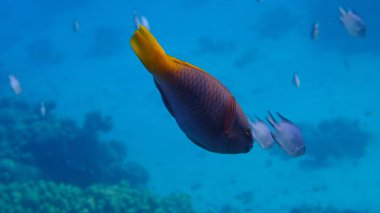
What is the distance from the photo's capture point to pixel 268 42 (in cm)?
3153

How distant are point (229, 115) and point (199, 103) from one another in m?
0.11

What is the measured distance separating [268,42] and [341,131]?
13.0m

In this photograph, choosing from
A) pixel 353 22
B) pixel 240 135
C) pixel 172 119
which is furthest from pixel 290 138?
pixel 172 119

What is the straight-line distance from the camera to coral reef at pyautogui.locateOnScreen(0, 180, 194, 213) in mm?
8898

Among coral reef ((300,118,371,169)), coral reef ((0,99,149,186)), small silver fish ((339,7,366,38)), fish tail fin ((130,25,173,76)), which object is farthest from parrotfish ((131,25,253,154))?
coral reef ((300,118,371,169))

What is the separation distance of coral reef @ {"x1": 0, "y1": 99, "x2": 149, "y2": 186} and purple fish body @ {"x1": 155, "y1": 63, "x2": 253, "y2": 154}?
40.5 feet

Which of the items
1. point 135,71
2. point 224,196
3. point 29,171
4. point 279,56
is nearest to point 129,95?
point 135,71

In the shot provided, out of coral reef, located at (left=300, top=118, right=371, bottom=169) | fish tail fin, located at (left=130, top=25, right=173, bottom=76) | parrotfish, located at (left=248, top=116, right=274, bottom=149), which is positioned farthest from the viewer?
coral reef, located at (left=300, top=118, right=371, bottom=169)

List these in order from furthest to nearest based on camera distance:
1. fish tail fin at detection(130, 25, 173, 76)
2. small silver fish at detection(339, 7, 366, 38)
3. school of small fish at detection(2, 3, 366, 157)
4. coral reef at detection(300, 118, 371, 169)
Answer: coral reef at detection(300, 118, 371, 169) → small silver fish at detection(339, 7, 366, 38) → school of small fish at detection(2, 3, 366, 157) → fish tail fin at detection(130, 25, 173, 76)

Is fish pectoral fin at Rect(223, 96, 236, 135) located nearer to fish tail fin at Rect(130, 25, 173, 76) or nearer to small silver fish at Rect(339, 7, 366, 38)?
fish tail fin at Rect(130, 25, 173, 76)

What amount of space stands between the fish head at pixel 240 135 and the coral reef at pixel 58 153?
40.5ft

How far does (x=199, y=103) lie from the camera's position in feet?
3.70

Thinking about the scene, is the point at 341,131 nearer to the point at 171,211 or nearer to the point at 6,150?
the point at 171,211

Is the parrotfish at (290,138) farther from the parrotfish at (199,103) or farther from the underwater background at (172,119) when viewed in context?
the underwater background at (172,119)
